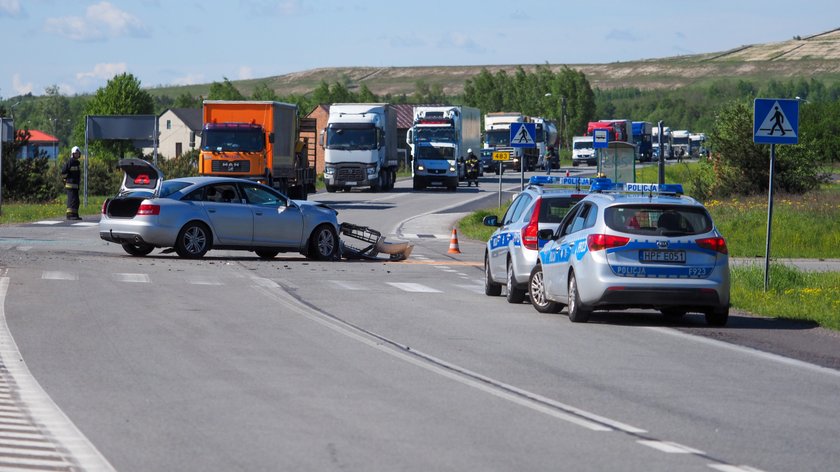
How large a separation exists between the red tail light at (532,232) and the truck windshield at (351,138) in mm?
42452

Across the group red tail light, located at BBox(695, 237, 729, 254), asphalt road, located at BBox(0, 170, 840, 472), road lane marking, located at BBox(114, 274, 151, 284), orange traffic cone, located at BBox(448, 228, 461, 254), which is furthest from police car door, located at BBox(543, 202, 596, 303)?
orange traffic cone, located at BBox(448, 228, 461, 254)

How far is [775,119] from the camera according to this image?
19719 millimetres

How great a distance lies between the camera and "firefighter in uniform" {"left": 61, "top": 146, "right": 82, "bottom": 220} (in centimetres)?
3850

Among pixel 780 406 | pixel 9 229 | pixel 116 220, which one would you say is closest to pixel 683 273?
pixel 780 406

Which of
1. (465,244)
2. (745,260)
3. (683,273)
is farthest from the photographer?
(465,244)

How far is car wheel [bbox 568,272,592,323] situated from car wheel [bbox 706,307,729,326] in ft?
4.59

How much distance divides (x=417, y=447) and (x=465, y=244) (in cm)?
2626

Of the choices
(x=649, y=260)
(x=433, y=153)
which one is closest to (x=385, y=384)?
(x=649, y=260)

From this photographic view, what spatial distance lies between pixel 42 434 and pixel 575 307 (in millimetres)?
8613

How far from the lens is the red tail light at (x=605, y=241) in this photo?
1571 cm

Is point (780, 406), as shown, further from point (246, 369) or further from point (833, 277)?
point (833, 277)

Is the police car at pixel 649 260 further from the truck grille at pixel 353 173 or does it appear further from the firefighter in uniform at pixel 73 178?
the truck grille at pixel 353 173

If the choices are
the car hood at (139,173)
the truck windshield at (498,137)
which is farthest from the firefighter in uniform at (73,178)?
the truck windshield at (498,137)

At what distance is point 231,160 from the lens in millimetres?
43469
